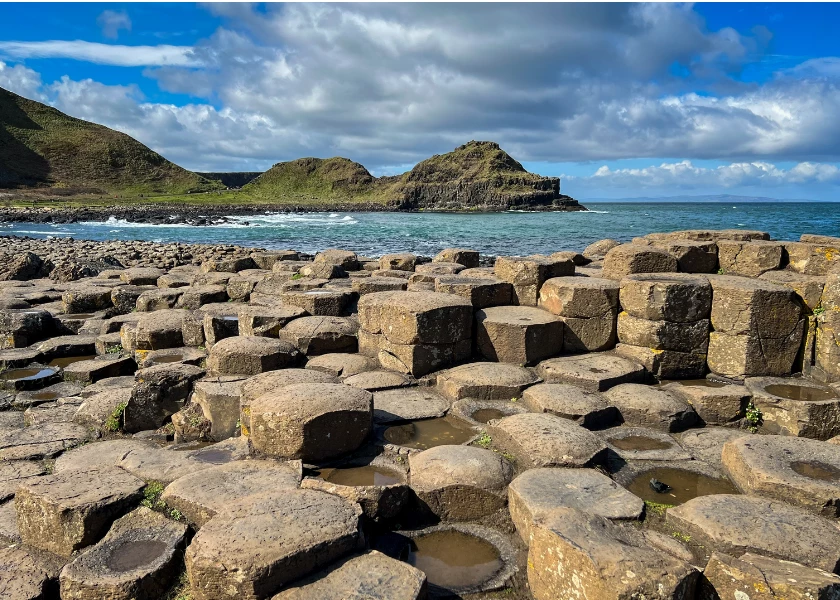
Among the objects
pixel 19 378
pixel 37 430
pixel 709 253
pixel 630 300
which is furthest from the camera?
pixel 709 253

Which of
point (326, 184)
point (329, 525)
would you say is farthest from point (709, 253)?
point (326, 184)

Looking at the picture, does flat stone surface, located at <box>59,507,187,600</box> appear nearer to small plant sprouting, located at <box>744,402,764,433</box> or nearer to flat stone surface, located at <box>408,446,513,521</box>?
flat stone surface, located at <box>408,446,513,521</box>

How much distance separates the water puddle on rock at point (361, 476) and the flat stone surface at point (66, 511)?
1485 mm

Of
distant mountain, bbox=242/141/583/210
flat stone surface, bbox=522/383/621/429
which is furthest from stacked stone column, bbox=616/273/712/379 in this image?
distant mountain, bbox=242/141/583/210

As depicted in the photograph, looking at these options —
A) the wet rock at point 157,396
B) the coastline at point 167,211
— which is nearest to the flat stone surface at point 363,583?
the wet rock at point 157,396

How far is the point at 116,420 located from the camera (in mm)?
6219

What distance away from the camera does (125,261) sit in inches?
892

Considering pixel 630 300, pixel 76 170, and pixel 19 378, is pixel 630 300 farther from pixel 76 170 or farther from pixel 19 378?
pixel 76 170

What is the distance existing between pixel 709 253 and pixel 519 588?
6.49 metres

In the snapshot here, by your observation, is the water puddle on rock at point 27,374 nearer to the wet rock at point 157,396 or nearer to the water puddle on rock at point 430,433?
the wet rock at point 157,396

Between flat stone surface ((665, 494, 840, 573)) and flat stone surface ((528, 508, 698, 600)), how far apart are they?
505 millimetres

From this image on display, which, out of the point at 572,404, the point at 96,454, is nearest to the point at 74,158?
the point at 96,454

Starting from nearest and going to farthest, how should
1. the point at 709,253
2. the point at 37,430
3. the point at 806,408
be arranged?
1. the point at 806,408
2. the point at 37,430
3. the point at 709,253

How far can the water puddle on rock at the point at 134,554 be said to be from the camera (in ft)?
11.6
